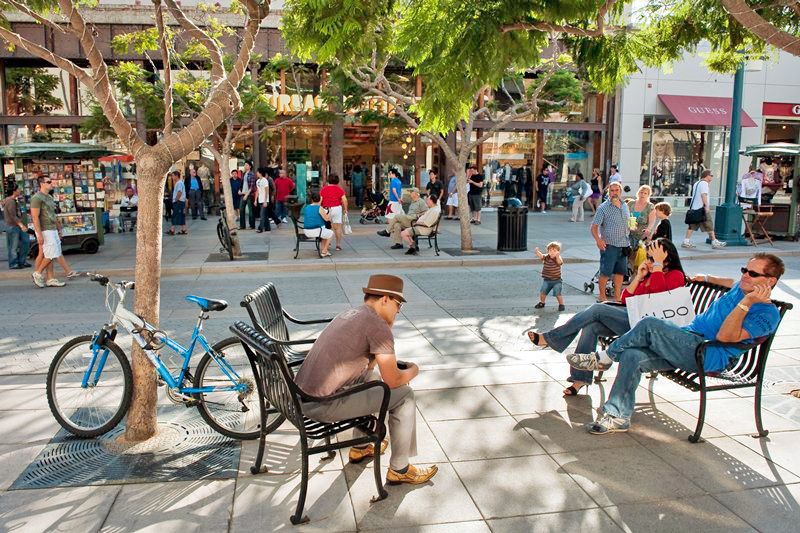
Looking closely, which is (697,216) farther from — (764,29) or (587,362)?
(587,362)

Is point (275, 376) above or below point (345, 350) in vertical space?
below

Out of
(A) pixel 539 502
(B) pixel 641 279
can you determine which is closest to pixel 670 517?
(A) pixel 539 502

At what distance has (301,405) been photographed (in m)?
4.12

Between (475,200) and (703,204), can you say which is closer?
(703,204)

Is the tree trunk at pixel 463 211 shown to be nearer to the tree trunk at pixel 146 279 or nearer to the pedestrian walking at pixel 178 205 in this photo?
the pedestrian walking at pixel 178 205

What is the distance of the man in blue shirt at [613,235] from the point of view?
930 cm

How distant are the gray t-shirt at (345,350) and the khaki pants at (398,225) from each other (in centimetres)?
1065

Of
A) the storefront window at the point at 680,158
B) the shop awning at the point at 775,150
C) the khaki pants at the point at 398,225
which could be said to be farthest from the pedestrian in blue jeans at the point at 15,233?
the storefront window at the point at 680,158

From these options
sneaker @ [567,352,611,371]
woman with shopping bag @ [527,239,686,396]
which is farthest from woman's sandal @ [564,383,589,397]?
sneaker @ [567,352,611,371]

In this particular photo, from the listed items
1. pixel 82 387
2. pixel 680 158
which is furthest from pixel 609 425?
pixel 680 158

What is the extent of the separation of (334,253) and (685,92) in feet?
62.2

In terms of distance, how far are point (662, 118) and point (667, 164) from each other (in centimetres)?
192

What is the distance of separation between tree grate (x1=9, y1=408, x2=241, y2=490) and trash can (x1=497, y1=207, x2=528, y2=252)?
10303 millimetres

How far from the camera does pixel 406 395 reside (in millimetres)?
4238
